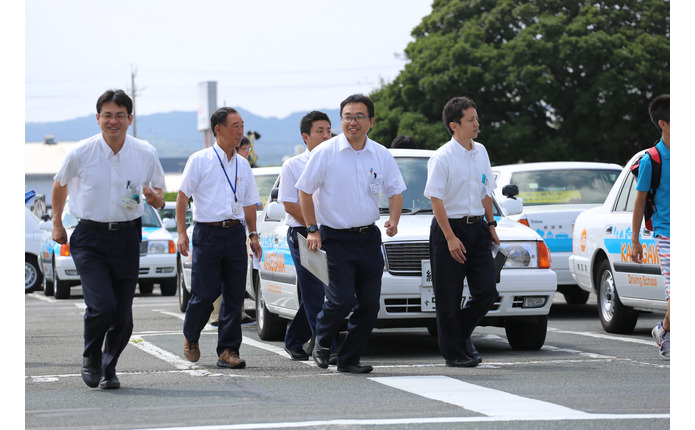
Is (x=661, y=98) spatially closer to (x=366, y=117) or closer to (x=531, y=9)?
(x=366, y=117)

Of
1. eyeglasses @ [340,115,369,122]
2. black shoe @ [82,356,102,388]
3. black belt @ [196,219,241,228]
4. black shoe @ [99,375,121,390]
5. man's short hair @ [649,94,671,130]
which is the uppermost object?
man's short hair @ [649,94,671,130]

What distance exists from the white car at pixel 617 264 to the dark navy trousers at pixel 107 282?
4690 millimetres

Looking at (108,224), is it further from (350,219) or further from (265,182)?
(265,182)

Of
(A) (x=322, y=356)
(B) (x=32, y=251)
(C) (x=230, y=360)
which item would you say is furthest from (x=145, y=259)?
(A) (x=322, y=356)

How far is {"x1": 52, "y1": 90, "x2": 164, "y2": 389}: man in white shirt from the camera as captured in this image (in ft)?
25.7

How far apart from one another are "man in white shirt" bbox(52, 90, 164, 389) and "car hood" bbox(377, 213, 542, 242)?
233 centimetres

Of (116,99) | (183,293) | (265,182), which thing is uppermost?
(116,99)

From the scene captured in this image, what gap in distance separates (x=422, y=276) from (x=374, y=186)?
1264 millimetres

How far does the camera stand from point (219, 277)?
9047 mm

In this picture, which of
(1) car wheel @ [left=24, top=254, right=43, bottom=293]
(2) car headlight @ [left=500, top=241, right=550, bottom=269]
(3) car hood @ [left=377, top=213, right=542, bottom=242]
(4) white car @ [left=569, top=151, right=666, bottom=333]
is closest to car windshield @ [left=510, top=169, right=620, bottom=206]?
(4) white car @ [left=569, top=151, right=666, bottom=333]

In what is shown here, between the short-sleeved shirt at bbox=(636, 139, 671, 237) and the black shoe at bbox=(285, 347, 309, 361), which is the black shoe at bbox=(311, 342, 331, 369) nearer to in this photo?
the black shoe at bbox=(285, 347, 309, 361)

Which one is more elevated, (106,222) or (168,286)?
(106,222)

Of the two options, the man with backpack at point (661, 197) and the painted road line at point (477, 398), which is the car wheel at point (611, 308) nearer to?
the man with backpack at point (661, 197)

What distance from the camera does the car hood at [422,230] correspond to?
9.65 metres
